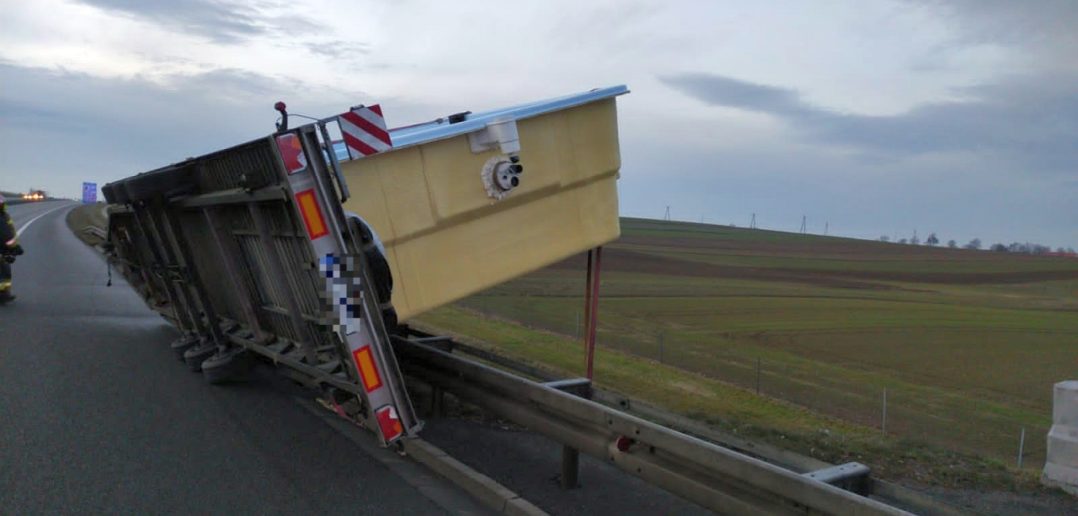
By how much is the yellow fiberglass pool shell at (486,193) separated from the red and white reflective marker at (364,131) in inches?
19.2

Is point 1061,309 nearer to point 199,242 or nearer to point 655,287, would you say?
point 655,287

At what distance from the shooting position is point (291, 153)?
5230mm

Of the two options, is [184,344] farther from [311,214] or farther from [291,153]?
[291,153]

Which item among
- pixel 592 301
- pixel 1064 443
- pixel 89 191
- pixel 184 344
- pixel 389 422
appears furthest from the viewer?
pixel 89 191

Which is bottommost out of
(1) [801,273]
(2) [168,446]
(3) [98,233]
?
(1) [801,273]

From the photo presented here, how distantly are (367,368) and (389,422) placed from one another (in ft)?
1.39

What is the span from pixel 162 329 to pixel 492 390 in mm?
7008

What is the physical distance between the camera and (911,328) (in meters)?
27.1

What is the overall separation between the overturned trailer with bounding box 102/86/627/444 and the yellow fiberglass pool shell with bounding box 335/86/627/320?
12 mm

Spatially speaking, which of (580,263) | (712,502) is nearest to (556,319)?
(712,502)

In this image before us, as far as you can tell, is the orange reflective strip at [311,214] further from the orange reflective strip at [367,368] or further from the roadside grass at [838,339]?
the roadside grass at [838,339]

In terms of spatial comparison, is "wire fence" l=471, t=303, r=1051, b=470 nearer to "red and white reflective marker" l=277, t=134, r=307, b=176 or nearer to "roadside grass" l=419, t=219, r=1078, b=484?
"roadside grass" l=419, t=219, r=1078, b=484

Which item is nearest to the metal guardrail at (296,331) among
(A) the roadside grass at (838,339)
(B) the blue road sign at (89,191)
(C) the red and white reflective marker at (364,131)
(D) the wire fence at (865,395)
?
(C) the red and white reflective marker at (364,131)

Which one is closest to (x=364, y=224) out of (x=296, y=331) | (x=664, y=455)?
(x=296, y=331)
